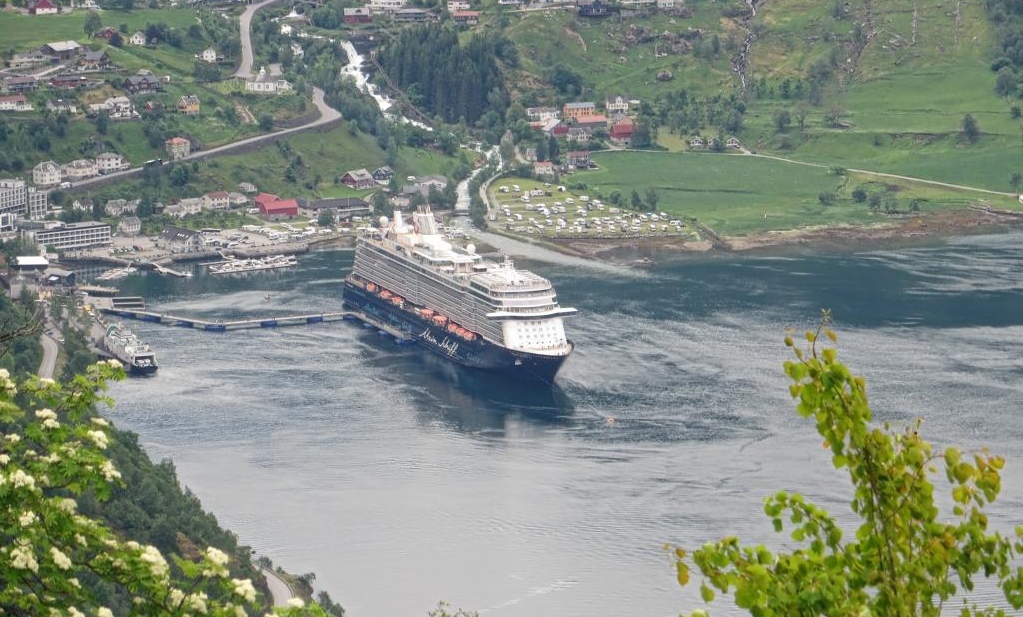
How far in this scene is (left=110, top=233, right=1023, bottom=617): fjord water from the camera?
36812 mm

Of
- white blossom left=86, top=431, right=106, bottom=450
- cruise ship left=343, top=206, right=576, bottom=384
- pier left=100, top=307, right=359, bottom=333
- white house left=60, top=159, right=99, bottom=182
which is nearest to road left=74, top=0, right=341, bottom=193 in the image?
white house left=60, top=159, right=99, bottom=182

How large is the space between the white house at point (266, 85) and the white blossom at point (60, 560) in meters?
75.9

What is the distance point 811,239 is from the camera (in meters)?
72.4

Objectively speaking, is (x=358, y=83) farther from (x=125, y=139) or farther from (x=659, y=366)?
(x=659, y=366)

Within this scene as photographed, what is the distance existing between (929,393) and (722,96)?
47324mm

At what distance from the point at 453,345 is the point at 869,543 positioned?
46266 millimetres

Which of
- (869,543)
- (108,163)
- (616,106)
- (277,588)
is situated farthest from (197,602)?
(616,106)

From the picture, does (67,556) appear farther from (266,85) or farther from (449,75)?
(449,75)

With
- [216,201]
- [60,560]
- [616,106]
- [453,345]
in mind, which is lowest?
[453,345]

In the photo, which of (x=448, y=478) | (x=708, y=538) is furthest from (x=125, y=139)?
(x=708, y=538)

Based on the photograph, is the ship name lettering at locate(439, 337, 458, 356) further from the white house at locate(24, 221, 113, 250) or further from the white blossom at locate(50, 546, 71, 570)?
the white blossom at locate(50, 546, 71, 570)

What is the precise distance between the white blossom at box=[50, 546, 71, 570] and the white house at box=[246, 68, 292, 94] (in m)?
75.9

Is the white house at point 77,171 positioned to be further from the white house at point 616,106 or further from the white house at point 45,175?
the white house at point 616,106

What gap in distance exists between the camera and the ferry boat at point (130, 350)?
5262cm
